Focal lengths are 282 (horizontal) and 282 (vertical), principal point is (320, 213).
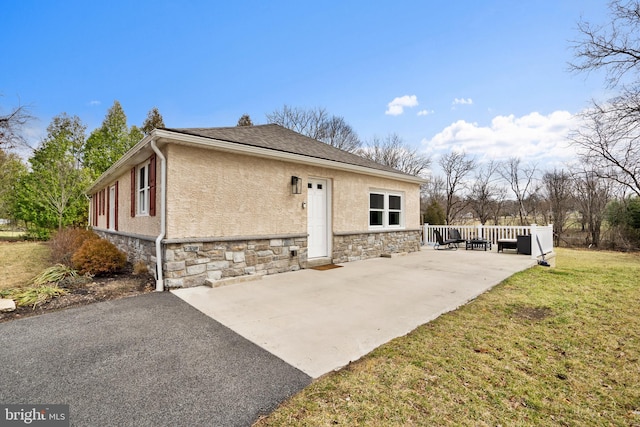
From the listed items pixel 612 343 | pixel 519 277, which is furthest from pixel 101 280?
pixel 519 277

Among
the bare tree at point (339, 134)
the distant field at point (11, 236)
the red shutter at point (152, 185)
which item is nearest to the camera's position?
the red shutter at point (152, 185)

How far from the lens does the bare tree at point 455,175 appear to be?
21625 millimetres

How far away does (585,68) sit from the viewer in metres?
10.4

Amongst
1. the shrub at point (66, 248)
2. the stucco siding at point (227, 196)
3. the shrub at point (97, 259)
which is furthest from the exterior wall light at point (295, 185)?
the shrub at point (66, 248)

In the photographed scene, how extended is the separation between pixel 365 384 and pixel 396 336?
105cm

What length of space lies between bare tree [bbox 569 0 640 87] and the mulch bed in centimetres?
1532

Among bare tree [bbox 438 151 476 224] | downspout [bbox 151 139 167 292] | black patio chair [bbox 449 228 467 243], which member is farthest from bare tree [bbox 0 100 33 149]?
bare tree [bbox 438 151 476 224]

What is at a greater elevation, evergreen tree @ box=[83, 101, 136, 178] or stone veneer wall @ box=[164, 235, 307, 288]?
evergreen tree @ box=[83, 101, 136, 178]

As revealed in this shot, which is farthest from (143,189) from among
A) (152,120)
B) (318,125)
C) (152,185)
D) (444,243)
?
(152,120)

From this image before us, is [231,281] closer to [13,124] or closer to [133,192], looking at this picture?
[133,192]

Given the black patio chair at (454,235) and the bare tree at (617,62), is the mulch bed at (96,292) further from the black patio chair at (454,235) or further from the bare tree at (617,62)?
the bare tree at (617,62)

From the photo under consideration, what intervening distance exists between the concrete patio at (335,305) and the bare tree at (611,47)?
896cm

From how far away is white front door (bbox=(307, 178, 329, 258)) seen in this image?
7.50 meters

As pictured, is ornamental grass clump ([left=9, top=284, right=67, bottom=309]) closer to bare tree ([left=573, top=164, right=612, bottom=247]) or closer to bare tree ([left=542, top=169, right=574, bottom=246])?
bare tree ([left=542, top=169, right=574, bottom=246])
